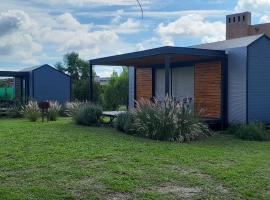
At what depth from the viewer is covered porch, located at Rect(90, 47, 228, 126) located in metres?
13.6

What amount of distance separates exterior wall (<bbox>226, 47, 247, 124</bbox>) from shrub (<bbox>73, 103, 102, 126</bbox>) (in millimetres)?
4541

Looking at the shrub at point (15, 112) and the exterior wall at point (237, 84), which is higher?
the exterior wall at point (237, 84)

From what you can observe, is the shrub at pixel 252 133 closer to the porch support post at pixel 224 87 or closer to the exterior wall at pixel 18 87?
the porch support post at pixel 224 87

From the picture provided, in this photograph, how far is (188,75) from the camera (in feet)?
55.0

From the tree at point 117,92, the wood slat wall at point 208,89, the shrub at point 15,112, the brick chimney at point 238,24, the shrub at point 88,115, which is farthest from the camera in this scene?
the brick chimney at point 238,24

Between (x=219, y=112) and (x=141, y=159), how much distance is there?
8.03m

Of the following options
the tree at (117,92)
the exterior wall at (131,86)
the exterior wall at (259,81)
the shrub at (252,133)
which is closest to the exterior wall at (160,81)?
the exterior wall at (131,86)

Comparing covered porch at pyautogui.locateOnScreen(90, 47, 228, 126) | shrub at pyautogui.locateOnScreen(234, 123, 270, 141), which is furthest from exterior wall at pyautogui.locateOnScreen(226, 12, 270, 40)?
shrub at pyautogui.locateOnScreen(234, 123, 270, 141)

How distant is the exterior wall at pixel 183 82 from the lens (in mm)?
16595

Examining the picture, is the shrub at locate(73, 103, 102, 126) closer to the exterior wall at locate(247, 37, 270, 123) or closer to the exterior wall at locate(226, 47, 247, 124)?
the exterior wall at locate(226, 47, 247, 124)

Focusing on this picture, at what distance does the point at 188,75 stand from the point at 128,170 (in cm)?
1075

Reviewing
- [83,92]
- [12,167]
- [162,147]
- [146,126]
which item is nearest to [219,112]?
[146,126]

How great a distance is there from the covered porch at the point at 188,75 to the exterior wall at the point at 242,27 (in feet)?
103

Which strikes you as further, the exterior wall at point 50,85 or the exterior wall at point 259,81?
the exterior wall at point 50,85
